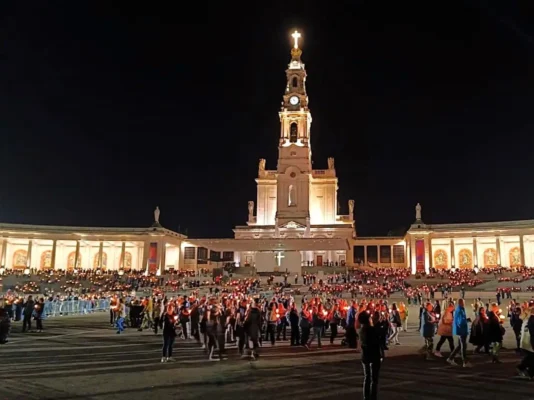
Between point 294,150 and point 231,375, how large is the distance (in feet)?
222

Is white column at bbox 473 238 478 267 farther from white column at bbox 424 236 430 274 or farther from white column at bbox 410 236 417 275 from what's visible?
white column at bbox 410 236 417 275

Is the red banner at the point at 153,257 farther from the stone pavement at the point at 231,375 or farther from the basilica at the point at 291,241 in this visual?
the stone pavement at the point at 231,375

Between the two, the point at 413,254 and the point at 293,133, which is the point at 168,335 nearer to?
the point at 413,254

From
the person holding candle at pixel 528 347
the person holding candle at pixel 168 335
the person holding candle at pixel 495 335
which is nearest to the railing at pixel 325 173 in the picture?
Answer: the person holding candle at pixel 495 335

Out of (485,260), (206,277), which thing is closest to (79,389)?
(206,277)

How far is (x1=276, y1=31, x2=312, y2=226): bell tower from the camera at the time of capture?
2931 inches

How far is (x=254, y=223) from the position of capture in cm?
7725

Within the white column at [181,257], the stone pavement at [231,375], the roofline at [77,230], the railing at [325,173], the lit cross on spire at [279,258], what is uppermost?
the railing at [325,173]

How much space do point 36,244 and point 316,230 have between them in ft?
136

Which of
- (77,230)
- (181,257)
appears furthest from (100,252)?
(181,257)

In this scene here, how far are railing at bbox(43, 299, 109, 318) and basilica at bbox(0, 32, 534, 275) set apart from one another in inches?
1136

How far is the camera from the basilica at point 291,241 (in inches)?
2489

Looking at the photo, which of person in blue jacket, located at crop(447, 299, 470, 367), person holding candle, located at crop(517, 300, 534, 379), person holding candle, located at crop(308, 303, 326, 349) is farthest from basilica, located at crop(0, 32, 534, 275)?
person holding candle, located at crop(517, 300, 534, 379)

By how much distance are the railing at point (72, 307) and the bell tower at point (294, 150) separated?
43.5m
